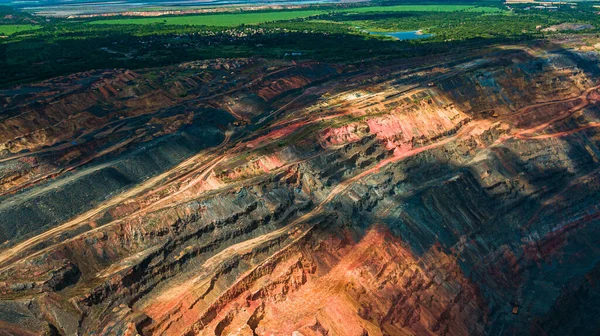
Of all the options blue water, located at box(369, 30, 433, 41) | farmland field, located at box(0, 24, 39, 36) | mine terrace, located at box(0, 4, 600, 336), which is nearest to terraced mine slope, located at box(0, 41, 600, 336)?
mine terrace, located at box(0, 4, 600, 336)

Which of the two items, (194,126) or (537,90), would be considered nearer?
(194,126)

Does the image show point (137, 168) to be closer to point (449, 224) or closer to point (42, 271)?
point (42, 271)

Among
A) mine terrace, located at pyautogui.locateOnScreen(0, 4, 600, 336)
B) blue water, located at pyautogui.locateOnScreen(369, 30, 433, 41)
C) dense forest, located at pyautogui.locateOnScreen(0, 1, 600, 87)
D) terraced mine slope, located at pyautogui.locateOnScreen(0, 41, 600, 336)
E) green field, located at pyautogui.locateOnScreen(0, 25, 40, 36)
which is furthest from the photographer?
green field, located at pyautogui.locateOnScreen(0, 25, 40, 36)

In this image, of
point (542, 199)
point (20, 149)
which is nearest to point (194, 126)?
point (20, 149)

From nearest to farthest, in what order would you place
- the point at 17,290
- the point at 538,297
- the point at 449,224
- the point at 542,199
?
the point at 17,290 → the point at 538,297 → the point at 449,224 → the point at 542,199

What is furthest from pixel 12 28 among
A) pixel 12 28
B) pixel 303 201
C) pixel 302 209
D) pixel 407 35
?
pixel 302 209

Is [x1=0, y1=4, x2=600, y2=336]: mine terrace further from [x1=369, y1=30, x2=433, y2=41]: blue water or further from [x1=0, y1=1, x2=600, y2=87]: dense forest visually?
[x1=369, y1=30, x2=433, y2=41]: blue water

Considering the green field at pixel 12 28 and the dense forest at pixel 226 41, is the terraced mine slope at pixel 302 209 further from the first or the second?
the green field at pixel 12 28

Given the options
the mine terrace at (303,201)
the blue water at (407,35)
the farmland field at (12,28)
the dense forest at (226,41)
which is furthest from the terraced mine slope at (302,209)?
the farmland field at (12,28)

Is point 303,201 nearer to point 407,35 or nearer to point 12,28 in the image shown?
point 407,35
